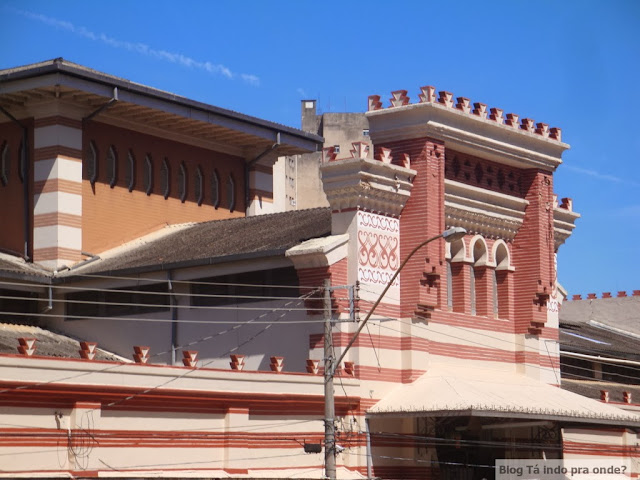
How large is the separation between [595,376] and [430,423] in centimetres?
1886

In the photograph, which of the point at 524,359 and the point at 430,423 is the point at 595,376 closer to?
the point at 524,359

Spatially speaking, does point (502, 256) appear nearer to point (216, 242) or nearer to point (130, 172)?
point (216, 242)

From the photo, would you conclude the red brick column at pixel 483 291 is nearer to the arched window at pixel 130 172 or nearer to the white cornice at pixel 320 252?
the white cornice at pixel 320 252

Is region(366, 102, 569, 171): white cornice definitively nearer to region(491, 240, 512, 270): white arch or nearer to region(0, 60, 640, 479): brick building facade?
region(0, 60, 640, 479): brick building facade

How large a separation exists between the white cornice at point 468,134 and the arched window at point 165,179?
401 inches

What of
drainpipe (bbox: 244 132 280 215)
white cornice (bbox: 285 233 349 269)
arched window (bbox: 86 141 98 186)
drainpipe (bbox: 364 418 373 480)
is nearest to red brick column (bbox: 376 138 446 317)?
white cornice (bbox: 285 233 349 269)

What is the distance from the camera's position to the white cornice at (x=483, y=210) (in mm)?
45094

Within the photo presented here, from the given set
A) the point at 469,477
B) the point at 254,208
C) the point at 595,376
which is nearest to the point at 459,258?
the point at 469,477

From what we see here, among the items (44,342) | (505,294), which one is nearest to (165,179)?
(44,342)

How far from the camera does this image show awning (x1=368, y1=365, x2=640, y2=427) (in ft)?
129

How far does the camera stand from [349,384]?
132 feet

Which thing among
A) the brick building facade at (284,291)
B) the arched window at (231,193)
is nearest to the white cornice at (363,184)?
the brick building facade at (284,291)

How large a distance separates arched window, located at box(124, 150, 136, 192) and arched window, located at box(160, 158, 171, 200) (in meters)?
1.45

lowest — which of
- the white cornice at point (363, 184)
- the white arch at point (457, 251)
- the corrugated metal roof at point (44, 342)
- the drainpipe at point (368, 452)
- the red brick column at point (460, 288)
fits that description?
the drainpipe at point (368, 452)
